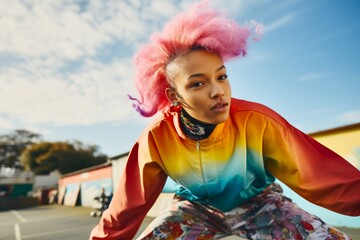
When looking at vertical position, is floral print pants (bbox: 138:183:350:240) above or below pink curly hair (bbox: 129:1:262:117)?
below

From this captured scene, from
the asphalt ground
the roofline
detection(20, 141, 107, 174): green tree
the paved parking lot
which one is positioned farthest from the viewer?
detection(20, 141, 107, 174): green tree

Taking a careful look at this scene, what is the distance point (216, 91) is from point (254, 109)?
0.26m

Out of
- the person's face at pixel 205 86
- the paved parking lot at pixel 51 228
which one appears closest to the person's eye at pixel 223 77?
the person's face at pixel 205 86

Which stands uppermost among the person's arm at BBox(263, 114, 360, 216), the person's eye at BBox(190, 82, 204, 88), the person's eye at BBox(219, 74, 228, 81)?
the person's eye at BBox(219, 74, 228, 81)

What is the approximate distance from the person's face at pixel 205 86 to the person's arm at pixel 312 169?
1.02 feet

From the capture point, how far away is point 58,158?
48094 mm

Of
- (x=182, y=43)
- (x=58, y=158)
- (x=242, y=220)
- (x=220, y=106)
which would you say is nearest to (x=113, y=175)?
(x=242, y=220)

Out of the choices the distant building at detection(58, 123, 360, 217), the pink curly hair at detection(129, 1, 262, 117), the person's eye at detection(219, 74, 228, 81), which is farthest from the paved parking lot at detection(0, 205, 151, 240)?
the person's eye at detection(219, 74, 228, 81)

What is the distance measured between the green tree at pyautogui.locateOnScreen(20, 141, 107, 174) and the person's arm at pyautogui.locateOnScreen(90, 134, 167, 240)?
47.5m

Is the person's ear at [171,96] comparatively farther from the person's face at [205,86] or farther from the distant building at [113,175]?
the distant building at [113,175]

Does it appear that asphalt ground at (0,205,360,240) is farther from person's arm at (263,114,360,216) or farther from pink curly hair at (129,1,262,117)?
pink curly hair at (129,1,262,117)

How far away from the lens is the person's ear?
2236 mm

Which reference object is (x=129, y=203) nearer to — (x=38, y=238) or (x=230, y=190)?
(x=230, y=190)

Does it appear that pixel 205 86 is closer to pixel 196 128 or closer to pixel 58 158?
pixel 196 128
